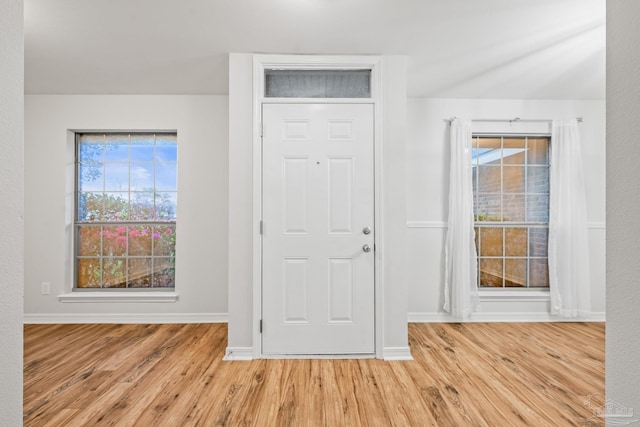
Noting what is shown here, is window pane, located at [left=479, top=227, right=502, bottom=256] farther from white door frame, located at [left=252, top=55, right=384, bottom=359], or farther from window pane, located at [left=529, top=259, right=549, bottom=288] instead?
white door frame, located at [left=252, top=55, right=384, bottom=359]

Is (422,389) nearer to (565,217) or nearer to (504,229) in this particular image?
(504,229)

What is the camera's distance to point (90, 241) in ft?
11.4

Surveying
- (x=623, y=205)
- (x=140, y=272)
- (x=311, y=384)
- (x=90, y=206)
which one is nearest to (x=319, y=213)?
(x=311, y=384)

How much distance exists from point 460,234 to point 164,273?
333 centimetres

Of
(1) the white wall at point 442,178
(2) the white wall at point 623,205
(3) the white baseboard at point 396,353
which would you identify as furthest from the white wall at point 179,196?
(2) the white wall at point 623,205

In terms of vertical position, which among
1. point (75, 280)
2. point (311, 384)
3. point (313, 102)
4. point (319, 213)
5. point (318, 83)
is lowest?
point (311, 384)

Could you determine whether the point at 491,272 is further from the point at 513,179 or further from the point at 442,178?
the point at 442,178

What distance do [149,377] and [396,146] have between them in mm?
2555

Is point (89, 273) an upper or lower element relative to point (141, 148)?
lower

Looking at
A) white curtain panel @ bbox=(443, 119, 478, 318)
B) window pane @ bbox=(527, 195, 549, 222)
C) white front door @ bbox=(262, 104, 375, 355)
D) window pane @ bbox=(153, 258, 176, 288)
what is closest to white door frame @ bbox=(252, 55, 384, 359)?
white front door @ bbox=(262, 104, 375, 355)

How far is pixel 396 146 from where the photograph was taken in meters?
2.54

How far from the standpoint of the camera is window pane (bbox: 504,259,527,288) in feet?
11.6

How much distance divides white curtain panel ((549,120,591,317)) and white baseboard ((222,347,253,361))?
10.6ft

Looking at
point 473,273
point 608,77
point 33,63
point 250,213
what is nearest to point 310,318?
point 250,213
